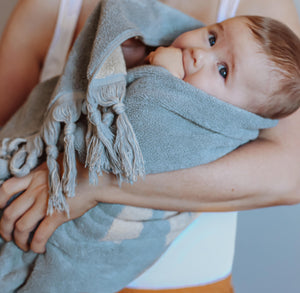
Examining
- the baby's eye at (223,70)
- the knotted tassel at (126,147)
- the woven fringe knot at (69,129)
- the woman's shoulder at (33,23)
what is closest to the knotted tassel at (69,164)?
the woven fringe knot at (69,129)

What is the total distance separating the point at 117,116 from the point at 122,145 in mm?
64

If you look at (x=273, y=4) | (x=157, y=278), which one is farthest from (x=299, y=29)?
(x=157, y=278)

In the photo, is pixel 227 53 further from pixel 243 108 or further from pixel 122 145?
pixel 122 145

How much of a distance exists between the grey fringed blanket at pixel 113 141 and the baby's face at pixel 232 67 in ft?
0.18

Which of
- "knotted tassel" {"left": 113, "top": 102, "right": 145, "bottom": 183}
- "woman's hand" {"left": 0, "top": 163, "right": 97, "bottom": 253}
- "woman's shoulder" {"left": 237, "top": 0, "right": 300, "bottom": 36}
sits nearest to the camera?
"knotted tassel" {"left": 113, "top": 102, "right": 145, "bottom": 183}

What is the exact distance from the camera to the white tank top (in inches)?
38.5

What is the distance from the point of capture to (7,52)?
1080 mm

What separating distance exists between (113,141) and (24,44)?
56 cm

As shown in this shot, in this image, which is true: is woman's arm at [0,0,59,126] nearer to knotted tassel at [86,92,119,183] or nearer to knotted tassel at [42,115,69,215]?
knotted tassel at [42,115,69,215]

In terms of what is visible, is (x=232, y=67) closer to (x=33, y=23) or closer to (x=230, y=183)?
(x=230, y=183)

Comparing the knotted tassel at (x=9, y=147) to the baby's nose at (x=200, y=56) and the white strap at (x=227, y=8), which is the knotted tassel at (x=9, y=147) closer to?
the baby's nose at (x=200, y=56)

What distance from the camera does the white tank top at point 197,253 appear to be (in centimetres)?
98

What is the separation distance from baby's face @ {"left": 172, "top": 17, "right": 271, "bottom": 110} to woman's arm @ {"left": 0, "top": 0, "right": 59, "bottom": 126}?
0.48 metres

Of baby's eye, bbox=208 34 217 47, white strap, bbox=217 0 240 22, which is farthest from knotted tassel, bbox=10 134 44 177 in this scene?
white strap, bbox=217 0 240 22
